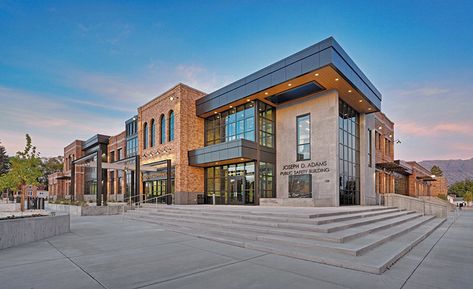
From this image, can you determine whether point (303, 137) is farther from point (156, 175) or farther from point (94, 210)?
point (94, 210)

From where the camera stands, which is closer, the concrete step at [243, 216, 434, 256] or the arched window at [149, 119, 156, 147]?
the concrete step at [243, 216, 434, 256]

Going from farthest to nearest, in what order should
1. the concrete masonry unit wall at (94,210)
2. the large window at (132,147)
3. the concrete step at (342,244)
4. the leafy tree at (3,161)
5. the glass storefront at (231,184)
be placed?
1. the leafy tree at (3,161)
2. the large window at (132,147)
3. the glass storefront at (231,184)
4. the concrete masonry unit wall at (94,210)
5. the concrete step at (342,244)

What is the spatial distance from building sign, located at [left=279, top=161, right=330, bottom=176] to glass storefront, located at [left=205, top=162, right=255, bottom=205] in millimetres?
2913

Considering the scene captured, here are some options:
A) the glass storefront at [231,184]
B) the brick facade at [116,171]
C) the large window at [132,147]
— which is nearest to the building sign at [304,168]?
the glass storefront at [231,184]

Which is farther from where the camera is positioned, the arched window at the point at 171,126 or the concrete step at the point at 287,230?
the arched window at the point at 171,126

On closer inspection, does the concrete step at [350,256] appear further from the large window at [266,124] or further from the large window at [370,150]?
the large window at [370,150]

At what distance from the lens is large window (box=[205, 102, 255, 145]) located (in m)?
23.8

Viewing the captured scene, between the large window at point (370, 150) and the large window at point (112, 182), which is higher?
the large window at point (370, 150)

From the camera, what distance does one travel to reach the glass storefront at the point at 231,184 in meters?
23.1

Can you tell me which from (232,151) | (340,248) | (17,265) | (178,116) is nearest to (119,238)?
(17,265)

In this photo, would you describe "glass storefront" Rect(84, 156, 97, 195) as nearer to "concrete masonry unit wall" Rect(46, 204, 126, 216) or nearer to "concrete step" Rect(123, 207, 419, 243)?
"concrete masonry unit wall" Rect(46, 204, 126, 216)

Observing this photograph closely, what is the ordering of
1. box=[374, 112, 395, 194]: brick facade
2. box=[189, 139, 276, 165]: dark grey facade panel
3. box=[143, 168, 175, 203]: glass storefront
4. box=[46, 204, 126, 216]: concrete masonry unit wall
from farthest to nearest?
box=[374, 112, 395, 194]: brick facade < box=[143, 168, 175, 203]: glass storefront < box=[189, 139, 276, 165]: dark grey facade panel < box=[46, 204, 126, 216]: concrete masonry unit wall

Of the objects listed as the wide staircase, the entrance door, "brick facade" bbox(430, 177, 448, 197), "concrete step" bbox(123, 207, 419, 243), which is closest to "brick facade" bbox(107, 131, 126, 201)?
the entrance door

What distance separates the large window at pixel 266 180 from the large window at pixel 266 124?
1952mm
